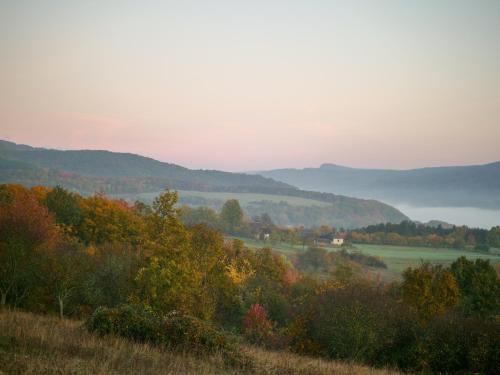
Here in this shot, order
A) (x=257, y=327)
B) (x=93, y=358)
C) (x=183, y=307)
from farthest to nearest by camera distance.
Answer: (x=257, y=327) < (x=183, y=307) < (x=93, y=358)

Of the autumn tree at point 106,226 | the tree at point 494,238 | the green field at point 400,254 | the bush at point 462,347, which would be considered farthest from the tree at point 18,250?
the tree at point 494,238

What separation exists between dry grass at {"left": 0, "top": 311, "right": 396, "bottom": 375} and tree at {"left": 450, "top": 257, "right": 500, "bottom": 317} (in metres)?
46.2

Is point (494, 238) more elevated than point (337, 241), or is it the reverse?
point (494, 238)

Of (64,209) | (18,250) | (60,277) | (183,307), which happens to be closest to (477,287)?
(183,307)

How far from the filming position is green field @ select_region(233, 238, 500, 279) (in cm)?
12225

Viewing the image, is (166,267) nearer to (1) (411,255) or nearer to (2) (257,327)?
(2) (257,327)

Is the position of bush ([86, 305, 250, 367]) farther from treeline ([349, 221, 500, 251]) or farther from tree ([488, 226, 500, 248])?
tree ([488, 226, 500, 248])

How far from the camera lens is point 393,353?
33.6 metres

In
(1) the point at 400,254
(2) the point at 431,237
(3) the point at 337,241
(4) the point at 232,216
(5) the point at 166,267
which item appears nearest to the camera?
(5) the point at 166,267

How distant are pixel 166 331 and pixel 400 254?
136 metres

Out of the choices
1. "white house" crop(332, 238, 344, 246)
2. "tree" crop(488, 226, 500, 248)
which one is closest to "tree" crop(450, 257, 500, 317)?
"white house" crop(332, 238, 344, 246)

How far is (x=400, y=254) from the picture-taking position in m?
144

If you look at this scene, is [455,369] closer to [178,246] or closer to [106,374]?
[178,246]

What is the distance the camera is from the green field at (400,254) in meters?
122
